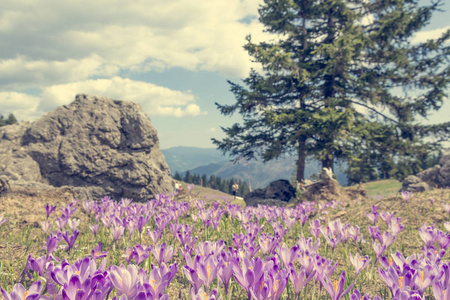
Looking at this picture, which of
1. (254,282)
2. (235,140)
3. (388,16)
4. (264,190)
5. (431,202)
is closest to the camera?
(254,282)

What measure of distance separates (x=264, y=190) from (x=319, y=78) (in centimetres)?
877

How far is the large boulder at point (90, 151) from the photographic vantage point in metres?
9.28

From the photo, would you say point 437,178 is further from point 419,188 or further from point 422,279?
point 422,279

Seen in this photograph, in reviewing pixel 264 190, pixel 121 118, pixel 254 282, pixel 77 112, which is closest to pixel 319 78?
pixel 264 190

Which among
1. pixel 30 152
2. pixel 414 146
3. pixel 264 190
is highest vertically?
pixel 414 146

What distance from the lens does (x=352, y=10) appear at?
19.7 metres

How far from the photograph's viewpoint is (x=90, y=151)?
31.9 ft

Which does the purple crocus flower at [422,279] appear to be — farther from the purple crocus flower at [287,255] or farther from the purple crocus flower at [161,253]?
the purple crocus flower at [161,253]

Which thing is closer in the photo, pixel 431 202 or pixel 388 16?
pixel 431 202

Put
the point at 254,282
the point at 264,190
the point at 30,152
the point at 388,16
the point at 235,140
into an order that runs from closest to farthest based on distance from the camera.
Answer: the point at 254,282, the point at 30,152, the point at 264,190, the point at 388,16, the point at 235,140

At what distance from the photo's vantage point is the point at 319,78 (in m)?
19.6

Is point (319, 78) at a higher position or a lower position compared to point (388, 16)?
lower

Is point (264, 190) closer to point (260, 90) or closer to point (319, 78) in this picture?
point (260, 90)

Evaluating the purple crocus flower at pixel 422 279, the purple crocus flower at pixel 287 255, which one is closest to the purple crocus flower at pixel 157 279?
the purple crocus flower at pixel 287 255
